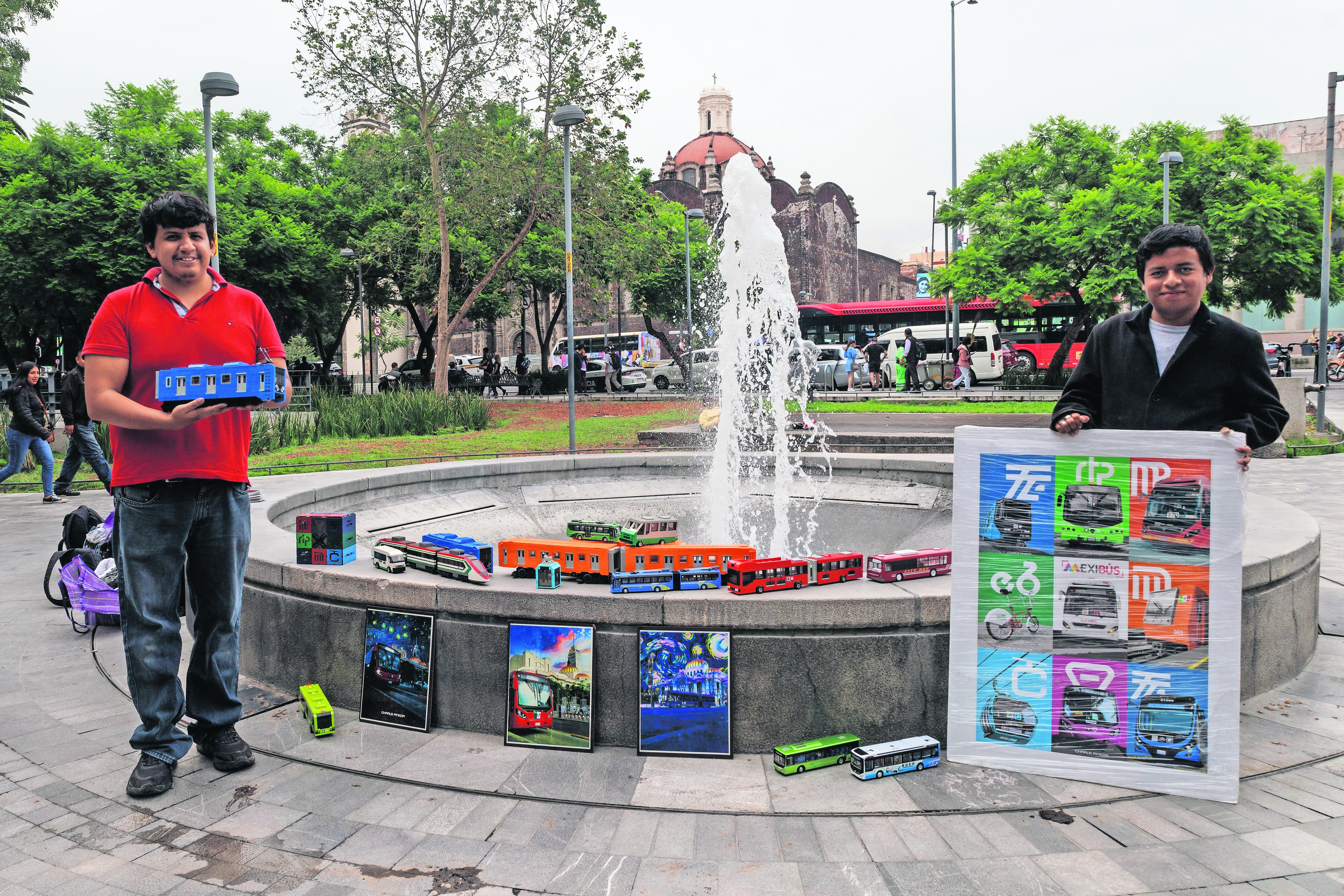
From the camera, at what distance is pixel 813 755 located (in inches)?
141

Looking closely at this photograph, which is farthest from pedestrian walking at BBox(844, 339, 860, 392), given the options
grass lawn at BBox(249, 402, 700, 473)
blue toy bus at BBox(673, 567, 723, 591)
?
blue toy bus at BBox(673, 567, 723, 591)

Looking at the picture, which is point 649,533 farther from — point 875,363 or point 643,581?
point 875,363

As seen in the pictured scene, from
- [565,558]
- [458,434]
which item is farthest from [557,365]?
[565,558]

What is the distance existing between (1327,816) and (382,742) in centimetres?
387

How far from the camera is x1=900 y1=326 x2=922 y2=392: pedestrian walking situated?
29.8 meters

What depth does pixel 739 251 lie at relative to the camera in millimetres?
8977

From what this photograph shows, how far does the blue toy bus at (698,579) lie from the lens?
402cm

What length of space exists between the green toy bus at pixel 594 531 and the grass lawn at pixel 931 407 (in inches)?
491

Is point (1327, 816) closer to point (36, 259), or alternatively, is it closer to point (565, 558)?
point (565, 558)

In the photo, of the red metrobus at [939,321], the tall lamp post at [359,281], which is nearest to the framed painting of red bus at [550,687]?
the tall lamp post at [359,281]

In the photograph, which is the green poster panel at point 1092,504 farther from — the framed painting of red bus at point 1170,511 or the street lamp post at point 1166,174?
the street lamp post at point 1166,174

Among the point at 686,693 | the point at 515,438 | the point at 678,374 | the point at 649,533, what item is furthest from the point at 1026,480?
the point at 678,374

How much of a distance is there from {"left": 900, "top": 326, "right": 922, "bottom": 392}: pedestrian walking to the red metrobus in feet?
18.8

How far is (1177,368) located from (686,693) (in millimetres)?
2534
